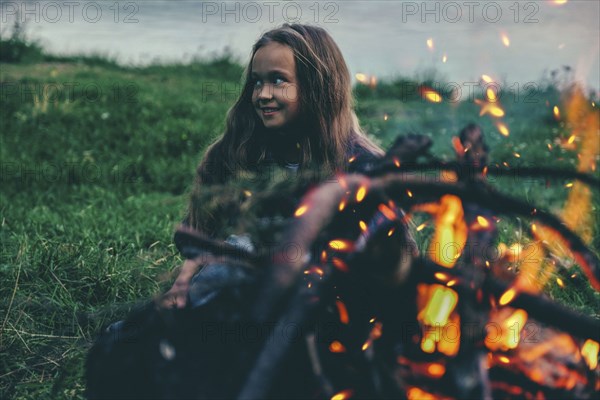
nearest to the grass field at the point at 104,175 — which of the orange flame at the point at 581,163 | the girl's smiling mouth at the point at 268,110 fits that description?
the orange flame at the point at 581,163

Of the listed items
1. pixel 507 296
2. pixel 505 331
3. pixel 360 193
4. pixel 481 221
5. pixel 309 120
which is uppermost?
pixel 309 120

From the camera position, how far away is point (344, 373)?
5.21ft

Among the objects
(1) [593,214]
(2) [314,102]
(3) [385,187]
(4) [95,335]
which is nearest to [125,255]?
(4) [95,335]

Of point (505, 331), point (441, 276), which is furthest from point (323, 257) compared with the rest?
point (505, 331)

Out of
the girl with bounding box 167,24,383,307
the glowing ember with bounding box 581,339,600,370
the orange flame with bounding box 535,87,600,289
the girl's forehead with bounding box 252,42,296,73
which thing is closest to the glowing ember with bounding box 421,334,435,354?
the glowing ember with bounding box 581,339,600,370

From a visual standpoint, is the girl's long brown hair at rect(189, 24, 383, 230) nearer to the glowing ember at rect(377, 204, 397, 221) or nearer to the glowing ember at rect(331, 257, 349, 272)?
the glowing ember at rect(377, 204, 397, 221)

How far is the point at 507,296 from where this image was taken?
4.99ft

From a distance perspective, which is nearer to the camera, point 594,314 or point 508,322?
point 508,322

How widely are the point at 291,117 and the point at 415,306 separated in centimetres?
116

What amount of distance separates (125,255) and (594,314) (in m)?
2.52

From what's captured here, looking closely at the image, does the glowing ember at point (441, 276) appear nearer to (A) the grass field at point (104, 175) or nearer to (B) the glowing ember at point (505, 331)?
(B) the glowing ember at point (505, 331)

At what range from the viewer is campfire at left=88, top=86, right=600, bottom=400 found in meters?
1.44

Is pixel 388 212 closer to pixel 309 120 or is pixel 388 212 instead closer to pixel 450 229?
pixel 450 229

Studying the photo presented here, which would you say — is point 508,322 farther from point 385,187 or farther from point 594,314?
point 594,314
